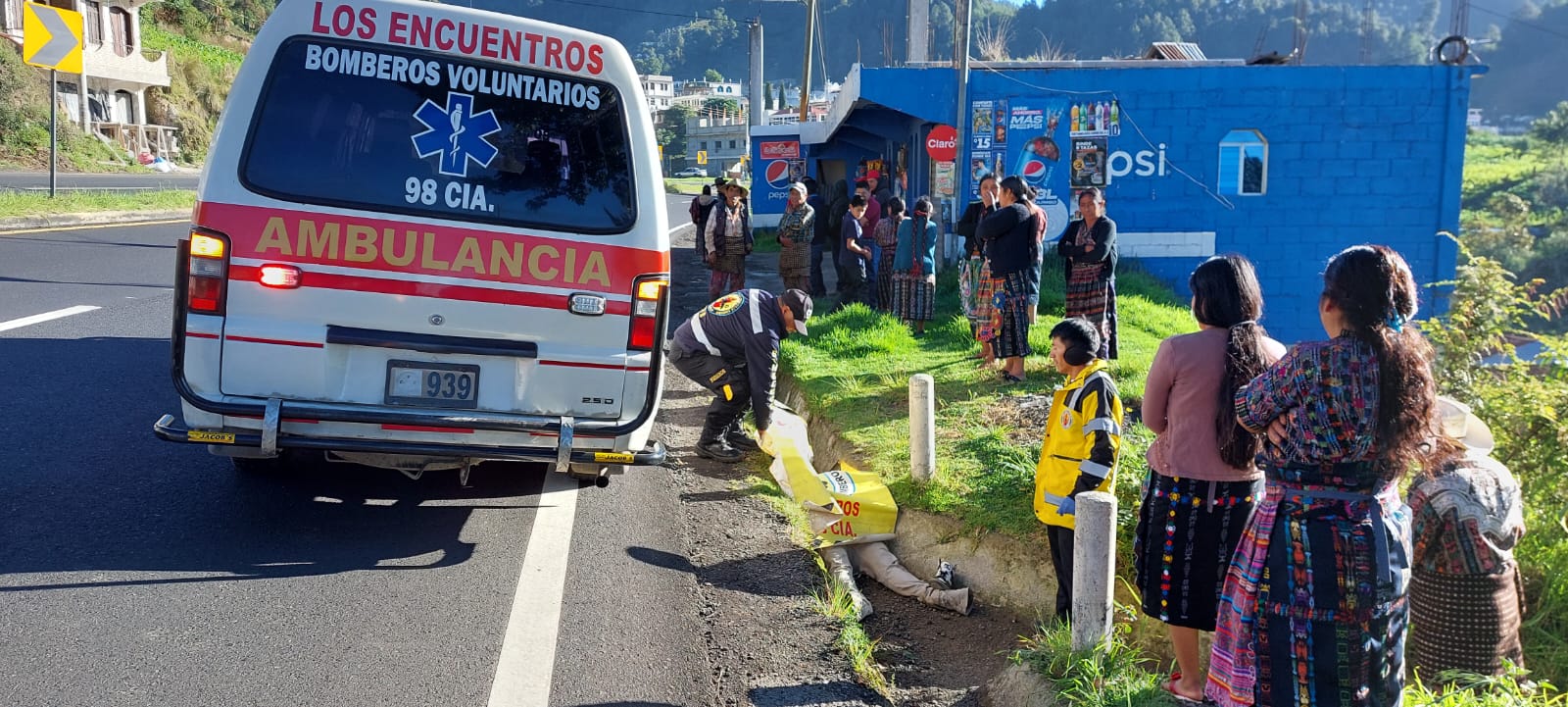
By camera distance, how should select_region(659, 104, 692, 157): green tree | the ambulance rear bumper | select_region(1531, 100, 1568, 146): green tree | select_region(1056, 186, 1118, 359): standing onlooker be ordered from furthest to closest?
1. select_region(659, 104, 692, 157): green tree
2. select_region(1531, 100, 1568, 146): green tree
3. select_region(1056, 186, 1118, 359): standing onlooker
4. the ambulance rear bumper

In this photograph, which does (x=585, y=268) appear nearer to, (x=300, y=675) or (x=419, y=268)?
(x=419, y=268)

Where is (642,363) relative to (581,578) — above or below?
above

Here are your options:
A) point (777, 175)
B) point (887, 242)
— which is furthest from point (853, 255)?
point (777, 175)

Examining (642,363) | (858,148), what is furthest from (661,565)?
(858,148)

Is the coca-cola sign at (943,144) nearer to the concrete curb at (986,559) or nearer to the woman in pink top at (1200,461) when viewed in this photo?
the concrete curb at (986,559)

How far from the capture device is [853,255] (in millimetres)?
13203

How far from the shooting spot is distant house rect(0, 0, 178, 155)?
3744cm

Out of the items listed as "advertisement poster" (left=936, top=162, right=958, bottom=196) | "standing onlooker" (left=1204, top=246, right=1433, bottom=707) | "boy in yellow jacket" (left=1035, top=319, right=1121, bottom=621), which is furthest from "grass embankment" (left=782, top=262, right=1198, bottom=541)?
"standing onlooker" (left=1204, top=246, right=1433, bottom=707)

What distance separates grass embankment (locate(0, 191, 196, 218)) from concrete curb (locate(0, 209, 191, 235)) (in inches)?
4.1

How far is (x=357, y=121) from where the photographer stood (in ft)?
15.6

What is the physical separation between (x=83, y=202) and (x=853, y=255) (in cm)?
1414

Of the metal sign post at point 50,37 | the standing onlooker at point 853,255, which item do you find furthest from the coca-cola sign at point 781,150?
the metal sign post at point 50,37

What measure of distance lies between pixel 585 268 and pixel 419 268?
0.68 meters

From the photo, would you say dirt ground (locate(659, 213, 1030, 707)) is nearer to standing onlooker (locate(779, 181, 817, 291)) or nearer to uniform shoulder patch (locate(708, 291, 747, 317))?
uniform shoulder patch (locate(708, 291, 747, 317))
